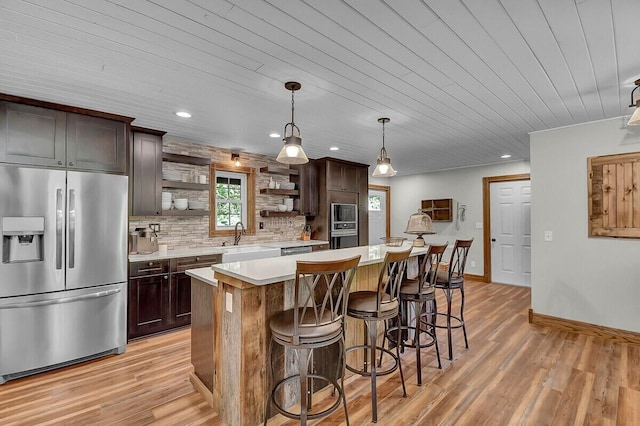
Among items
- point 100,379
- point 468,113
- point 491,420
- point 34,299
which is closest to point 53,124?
point 34,299

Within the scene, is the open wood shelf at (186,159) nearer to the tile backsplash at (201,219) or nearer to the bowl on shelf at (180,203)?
the tile backsplash at (201,219)

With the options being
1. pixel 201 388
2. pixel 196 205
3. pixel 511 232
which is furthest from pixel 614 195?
pixel 196 205

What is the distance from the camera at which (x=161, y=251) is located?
406 cm

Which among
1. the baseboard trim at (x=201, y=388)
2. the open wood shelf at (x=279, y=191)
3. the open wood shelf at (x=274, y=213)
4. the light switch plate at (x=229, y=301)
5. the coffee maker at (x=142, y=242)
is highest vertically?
the open wood shelf at (x=279, y=191)

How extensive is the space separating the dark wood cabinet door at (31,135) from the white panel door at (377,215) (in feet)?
20.2

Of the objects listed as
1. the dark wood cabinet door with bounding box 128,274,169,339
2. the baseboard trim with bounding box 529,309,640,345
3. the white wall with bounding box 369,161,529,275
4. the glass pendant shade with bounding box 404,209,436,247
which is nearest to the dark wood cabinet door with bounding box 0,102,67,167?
the dark wood cabinet door with bounding box 128,274,169,339

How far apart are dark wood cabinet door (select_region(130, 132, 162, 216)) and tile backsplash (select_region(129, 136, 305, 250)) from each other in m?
0.34

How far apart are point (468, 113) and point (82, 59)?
11.2 ft

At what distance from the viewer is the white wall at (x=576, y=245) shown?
346cm

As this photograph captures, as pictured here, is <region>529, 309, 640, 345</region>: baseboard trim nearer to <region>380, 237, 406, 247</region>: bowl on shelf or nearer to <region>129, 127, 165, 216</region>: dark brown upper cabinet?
<region>380, 237, 406, 247</region>: bowl on shelf

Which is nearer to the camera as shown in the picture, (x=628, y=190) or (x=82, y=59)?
(x=82, y=59)

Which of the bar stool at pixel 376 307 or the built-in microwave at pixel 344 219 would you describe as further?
the built-in microwave at pixel 344 219

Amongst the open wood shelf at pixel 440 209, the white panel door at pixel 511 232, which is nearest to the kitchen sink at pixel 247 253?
the open wood shelf at pixel 440 209

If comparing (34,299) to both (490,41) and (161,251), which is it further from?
(490,41)
